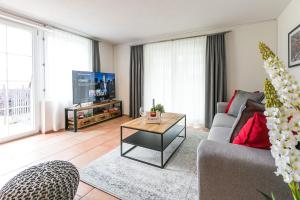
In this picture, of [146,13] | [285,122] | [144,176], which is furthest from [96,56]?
[285,122]

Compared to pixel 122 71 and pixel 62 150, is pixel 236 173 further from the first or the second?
pixel 122 71

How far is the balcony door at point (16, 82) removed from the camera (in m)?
2.85

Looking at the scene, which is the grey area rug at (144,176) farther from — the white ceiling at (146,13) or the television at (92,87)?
the white ceiling at (146,13)

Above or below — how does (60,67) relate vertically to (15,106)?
above

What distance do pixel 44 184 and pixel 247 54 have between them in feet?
12.9

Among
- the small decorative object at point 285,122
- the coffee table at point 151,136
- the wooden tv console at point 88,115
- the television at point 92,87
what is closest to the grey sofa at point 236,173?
the small decorative object at point 285,122

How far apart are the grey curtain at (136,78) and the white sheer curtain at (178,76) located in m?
0.12

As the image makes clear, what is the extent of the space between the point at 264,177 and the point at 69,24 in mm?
3924

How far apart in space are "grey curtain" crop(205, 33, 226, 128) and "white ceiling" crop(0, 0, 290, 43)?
0.36 meters

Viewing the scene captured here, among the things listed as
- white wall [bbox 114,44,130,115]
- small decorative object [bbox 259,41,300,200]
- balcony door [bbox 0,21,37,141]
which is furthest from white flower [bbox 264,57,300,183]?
white wall [bbox 114,44,130,115]

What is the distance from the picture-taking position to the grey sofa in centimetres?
95

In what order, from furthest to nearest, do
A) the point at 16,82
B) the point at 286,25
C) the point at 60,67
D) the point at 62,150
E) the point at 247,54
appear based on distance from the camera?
the point at 60,67 → the point at 247,54 → the point at 16,82 → the point at 286,25 → the point at 62,150

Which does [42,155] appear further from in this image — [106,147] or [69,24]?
Answer: [69,24]

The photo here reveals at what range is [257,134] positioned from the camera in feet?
3.70
